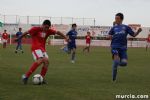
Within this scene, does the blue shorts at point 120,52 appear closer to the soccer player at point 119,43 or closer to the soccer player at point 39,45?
the soccer player at point 119,43

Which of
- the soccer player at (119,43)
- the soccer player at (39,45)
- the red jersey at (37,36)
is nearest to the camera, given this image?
the soccer player at (39,45)

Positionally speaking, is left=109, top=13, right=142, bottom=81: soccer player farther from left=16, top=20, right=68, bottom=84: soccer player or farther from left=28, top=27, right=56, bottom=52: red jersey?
left=28, top=27, right=56, bottom=52: red jersey

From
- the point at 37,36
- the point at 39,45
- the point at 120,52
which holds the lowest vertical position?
the point at 120,52

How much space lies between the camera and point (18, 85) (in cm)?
1298

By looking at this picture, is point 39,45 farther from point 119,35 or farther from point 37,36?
point 119,35

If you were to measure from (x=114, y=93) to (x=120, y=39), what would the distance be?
10.5 feet

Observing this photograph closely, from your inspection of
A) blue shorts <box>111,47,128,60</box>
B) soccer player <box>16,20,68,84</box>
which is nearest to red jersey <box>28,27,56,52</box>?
Result: soccer player <box>16,20,68,84</box>

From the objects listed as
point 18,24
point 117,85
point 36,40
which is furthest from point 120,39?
point 18,24

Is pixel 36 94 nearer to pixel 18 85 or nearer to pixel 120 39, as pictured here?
pixel 18 85

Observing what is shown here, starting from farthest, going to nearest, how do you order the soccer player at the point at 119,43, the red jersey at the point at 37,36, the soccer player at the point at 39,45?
the soccer player at the point at 119,43
the red jersey at the point at 37,36
the soccer player at the point at 39,45

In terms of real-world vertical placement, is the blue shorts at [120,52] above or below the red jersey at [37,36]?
below

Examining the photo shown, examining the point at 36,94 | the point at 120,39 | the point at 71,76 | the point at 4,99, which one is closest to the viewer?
the point at 4,99

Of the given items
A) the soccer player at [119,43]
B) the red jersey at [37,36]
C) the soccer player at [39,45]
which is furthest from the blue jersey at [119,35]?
the red jersey at [37,36]

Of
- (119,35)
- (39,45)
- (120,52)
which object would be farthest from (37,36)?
(120,52)
